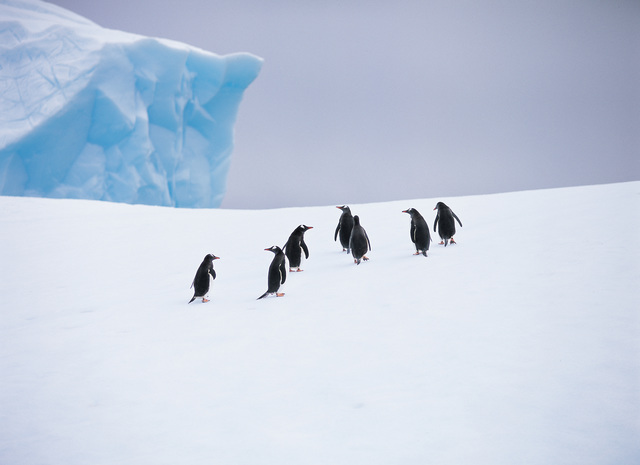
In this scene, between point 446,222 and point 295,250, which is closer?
point 295,250

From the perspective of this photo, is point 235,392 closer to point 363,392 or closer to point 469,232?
point 363,392

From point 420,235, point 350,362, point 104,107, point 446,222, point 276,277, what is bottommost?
point 350,362

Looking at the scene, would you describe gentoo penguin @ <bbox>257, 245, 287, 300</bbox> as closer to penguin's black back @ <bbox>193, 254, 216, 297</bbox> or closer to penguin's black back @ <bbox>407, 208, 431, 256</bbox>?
penguin's black back @ <bbox>193, 254, 216, 297</bbox>

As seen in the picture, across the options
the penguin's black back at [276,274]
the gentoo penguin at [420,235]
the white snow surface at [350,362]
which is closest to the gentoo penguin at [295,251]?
the white snow surface at [350,362]

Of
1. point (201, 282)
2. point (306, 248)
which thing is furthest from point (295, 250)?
point (201, 282)

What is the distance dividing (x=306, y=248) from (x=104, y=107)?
14100mm

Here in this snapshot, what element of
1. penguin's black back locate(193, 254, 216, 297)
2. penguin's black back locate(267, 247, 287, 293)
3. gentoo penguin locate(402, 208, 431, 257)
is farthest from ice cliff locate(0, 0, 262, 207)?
gentoo penguin locate(402, 208, 431, 257)

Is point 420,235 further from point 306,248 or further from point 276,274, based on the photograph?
point 276,274

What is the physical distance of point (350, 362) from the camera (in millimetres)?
2240

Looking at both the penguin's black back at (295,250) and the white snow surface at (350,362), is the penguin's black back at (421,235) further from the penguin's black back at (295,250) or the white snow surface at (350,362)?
the penguin's black back at (295,250)

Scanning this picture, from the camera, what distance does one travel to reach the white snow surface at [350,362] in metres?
1.59

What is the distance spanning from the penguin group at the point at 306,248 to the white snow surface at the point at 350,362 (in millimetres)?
174

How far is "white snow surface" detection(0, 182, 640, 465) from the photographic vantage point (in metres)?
1.59

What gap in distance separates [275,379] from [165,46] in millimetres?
18009
